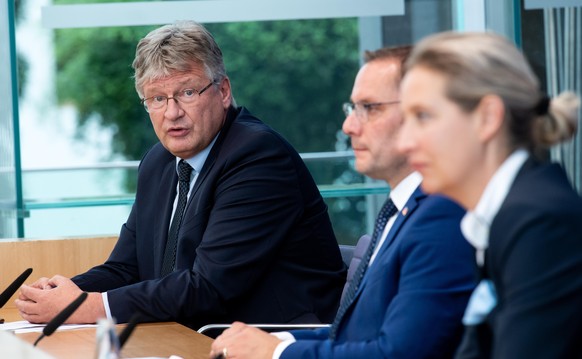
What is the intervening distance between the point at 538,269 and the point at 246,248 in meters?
1.78

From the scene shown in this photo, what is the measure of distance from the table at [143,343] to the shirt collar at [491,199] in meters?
1.03

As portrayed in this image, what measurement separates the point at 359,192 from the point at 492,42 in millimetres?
4097

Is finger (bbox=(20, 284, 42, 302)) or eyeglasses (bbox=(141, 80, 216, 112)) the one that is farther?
eyeglasses (bbox=(141, 80, 216, 112))

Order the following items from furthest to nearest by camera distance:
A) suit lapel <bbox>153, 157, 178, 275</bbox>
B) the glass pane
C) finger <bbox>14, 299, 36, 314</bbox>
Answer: the glass pane < suit lapel <bbox>153, 157, 178, 275</bbox> < finger <bbox>14, 299, 36, 314</bbox>

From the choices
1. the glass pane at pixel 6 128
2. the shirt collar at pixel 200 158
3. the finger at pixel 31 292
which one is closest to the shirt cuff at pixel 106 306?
the finger at pixel 31 292

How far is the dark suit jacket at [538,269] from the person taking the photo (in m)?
1.55

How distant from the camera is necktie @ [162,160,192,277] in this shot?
3523 millimetres

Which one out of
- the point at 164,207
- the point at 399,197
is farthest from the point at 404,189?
the point at 164,207

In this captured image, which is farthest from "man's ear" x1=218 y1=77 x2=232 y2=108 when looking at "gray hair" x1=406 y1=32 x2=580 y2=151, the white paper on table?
"gray hair" x1=406 y1=32 x2=580 y2=151

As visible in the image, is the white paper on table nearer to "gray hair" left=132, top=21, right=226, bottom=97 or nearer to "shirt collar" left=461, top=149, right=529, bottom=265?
"gray hair" left=132, top=21, right=226, bottom=97

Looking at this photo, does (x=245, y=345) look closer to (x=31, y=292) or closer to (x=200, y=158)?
(x=31, y=292)

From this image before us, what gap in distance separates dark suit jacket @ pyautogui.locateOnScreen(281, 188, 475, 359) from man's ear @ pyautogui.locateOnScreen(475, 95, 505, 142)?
1.61ft

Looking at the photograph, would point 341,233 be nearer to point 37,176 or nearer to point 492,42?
point 37,176

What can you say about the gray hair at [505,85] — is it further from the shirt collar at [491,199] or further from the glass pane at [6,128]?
the glass pane at [6,128]
